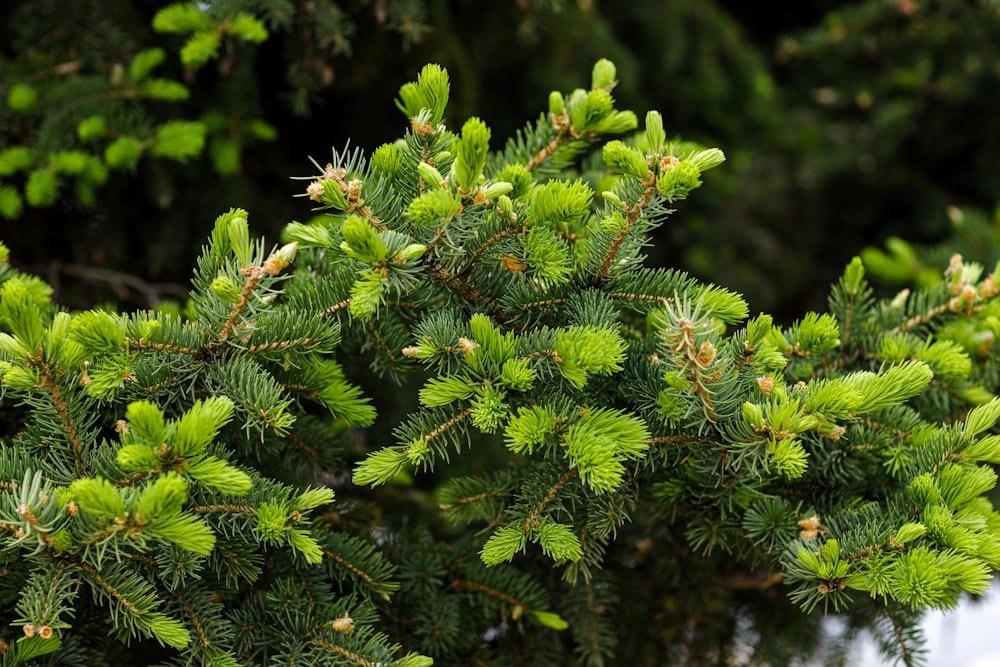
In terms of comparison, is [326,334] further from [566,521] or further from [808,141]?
[808,141]

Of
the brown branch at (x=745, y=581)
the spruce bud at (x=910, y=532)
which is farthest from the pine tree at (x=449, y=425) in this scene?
the brown branch at (x=745, y=581)

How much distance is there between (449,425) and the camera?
3.18 ft

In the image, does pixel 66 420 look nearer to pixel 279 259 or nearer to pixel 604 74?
pixel 279 259

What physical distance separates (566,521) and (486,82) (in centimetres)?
168

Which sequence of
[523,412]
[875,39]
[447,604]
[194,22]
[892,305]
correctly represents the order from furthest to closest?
[875,39], [194,22], [892,305], [447,604], [523,412]

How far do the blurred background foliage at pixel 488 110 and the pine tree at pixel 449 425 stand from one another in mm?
579

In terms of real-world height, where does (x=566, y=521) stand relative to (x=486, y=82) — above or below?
below

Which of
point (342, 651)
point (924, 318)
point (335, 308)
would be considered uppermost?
point (335, 308)

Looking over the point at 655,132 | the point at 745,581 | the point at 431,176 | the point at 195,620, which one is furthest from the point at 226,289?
the point at 745,581

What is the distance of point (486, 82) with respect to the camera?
236cm

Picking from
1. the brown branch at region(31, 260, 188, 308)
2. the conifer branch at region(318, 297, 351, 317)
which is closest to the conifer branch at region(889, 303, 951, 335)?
the conifer branch at region(318, 297, 351, 317)

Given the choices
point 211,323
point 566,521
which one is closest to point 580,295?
point 566,521

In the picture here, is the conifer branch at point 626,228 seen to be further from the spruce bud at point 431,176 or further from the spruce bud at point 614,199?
the spruce bud at point 431,176

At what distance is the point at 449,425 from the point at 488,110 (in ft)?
5.30
